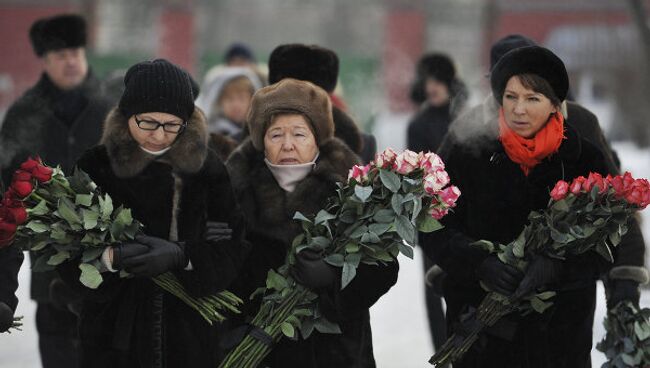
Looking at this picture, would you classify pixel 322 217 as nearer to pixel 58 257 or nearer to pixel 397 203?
pixel 397 203

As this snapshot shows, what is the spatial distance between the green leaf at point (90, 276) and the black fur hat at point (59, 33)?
8.40 feet

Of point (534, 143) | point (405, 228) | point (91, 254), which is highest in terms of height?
point (534, 143)

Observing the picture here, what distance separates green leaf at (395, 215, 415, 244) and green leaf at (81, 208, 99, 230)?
0.99 m

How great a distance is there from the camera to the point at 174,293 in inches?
168

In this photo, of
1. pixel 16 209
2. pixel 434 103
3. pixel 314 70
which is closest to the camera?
pixel 16 209

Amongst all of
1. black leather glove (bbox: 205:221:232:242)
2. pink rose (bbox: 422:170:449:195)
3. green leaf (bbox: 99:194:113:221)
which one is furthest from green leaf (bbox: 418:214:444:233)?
green leaf (bbox: 99:194:113:221)

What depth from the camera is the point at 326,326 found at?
4.33 meters

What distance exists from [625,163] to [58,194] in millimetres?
16694

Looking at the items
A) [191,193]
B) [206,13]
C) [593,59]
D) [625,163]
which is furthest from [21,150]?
[206,13]

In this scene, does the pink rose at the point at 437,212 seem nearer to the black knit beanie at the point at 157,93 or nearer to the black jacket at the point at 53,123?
the black knit beanie at the point at 157,93

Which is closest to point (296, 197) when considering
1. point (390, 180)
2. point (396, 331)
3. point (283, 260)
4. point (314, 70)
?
point (283, 260)

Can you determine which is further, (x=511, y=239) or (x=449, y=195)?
(x=511, y=239)

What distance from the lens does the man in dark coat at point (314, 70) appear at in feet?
17.5

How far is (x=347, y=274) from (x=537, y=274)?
0.65 m
